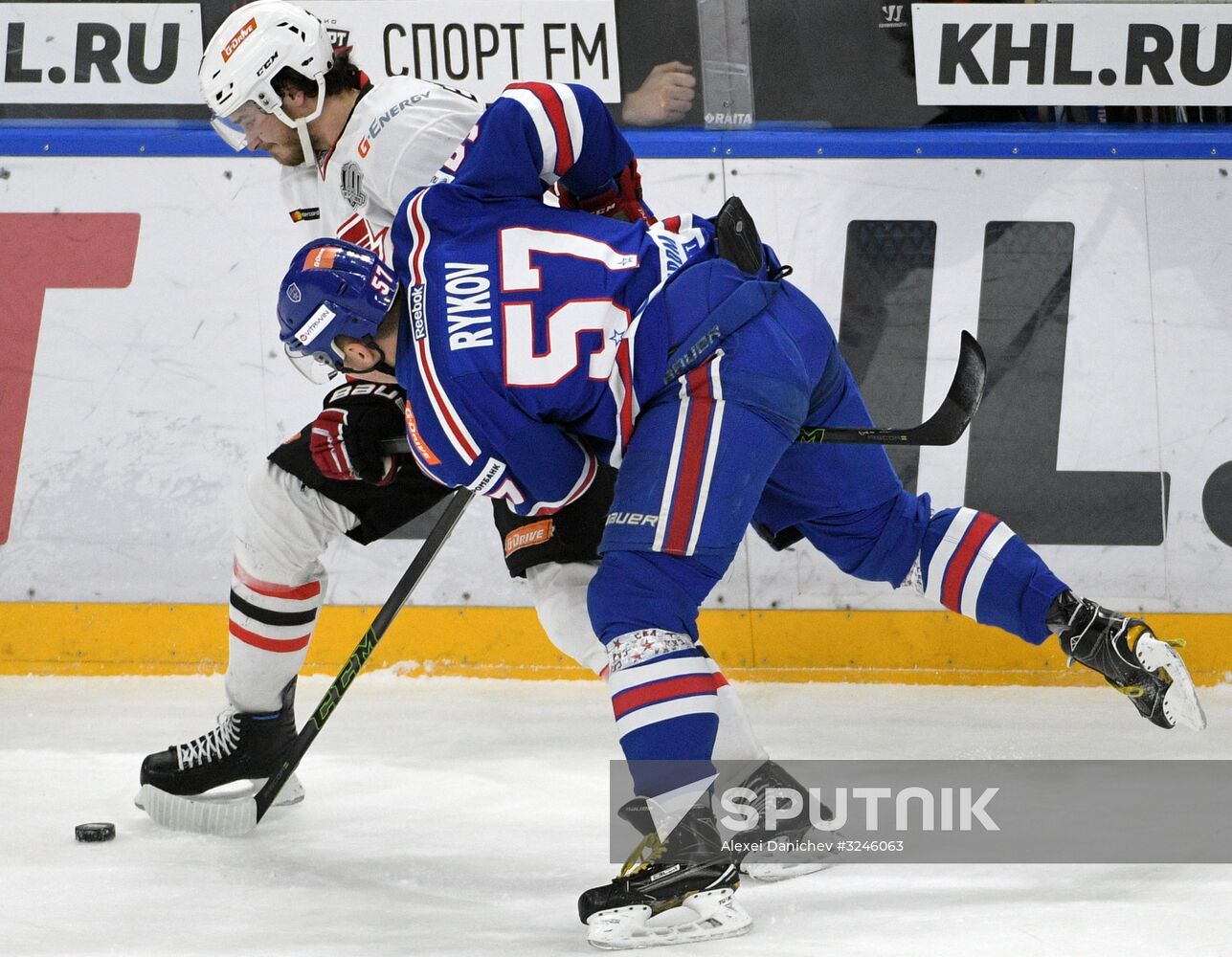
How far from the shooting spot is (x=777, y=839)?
2.30 m

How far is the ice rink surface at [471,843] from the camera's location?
196 cm

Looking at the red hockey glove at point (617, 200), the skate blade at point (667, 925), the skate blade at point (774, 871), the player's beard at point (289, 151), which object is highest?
the player's beard at point (289, 151)

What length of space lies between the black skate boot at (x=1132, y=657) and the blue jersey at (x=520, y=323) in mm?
728

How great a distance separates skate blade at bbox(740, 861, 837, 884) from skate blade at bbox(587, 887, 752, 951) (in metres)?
0.26

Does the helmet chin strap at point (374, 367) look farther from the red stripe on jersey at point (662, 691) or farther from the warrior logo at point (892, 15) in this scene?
the warrior logo at point (892, 15)

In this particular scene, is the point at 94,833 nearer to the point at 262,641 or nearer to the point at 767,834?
the point at 262,641

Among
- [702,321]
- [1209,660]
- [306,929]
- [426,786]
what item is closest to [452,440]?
[702,321]

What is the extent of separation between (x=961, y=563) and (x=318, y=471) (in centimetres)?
106

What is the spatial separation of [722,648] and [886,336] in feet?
2.69

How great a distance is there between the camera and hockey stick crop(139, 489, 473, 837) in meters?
2.52

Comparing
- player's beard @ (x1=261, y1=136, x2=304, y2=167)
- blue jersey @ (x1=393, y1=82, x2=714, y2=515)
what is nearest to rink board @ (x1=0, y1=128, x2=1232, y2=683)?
player's beard @ (x1=261, y1=136, x2=304, y2=167)

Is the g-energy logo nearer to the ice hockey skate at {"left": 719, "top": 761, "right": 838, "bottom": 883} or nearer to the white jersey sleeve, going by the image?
the white jersey sleeve

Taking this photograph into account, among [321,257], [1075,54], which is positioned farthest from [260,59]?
[1075,54]

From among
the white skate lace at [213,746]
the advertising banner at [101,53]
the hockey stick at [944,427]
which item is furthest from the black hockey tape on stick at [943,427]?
the advertising banner at [101,53]
